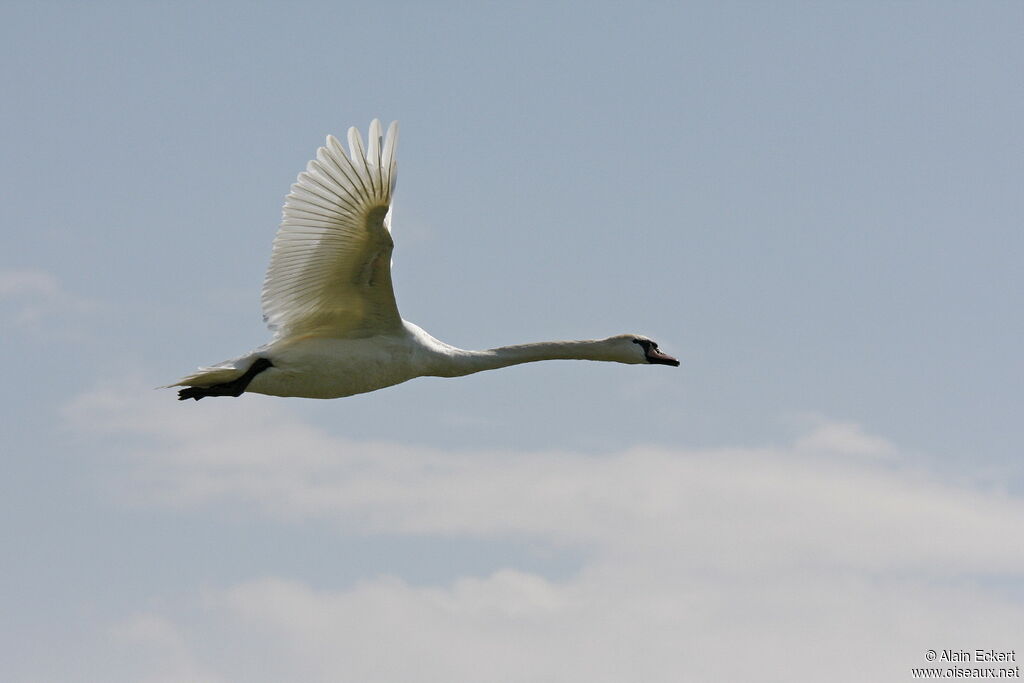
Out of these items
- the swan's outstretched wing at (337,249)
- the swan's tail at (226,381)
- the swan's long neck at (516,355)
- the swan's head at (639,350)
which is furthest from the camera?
the swan's head at (639,350)

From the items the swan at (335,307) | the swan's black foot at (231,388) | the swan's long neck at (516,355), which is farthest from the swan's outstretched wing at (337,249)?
the swan's long neck at (516,355)

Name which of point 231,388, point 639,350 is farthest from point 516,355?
point 231,388

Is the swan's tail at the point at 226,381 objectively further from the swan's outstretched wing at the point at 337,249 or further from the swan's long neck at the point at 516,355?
the swan's long neck at the point at 516,355

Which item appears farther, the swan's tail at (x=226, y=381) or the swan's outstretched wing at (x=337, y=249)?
the swan's tail at (x=226, y=381)

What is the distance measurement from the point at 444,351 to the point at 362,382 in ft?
3.01

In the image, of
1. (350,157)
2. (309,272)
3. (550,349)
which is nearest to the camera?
(350,157)

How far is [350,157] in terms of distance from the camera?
1433cm

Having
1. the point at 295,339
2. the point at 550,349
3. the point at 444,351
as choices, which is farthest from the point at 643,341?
the point at 295,339

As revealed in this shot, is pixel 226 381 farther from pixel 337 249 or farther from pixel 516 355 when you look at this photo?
pixel 516 355

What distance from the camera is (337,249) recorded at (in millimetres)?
15008

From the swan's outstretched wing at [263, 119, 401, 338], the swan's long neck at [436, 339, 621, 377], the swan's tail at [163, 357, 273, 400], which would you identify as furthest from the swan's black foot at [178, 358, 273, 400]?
the swan's long neck at [436, 339, 621, 377]

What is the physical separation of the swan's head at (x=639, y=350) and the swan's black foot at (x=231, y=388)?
4.14 meters

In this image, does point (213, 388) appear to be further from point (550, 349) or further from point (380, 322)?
point (550, 349)

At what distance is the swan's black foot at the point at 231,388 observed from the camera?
15.3 meters
